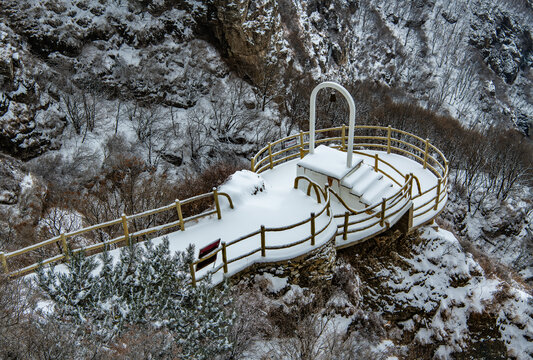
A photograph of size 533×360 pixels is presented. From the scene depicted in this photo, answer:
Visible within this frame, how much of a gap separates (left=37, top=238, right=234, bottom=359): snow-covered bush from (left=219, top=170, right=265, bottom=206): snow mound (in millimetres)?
3233

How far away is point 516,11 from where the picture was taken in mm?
96125

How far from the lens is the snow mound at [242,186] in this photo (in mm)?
11086

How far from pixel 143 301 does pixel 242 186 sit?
191 inches

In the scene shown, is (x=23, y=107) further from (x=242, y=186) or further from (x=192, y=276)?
(x=192, y=276)

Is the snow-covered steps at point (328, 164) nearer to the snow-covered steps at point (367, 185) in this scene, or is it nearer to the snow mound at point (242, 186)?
the snow-covered steps at point (367, 185)

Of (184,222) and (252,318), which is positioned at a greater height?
(184,222)

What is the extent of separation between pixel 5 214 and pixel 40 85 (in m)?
12.3

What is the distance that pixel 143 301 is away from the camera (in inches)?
283

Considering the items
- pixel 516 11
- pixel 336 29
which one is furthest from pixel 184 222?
pixel 516 11

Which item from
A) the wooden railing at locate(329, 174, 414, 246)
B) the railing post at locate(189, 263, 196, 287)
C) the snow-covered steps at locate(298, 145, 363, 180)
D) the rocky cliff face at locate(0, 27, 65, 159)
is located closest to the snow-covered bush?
the railing post at locate(189, 263, 196, 287)

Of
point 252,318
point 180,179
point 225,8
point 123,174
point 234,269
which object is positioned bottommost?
point 180,179

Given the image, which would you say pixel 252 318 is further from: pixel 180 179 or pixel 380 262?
pixel 180 179

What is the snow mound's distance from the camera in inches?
436

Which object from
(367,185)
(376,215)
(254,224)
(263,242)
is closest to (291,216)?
(254,224)
